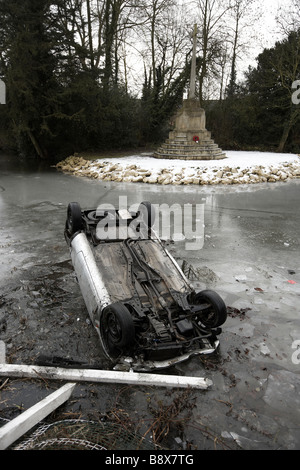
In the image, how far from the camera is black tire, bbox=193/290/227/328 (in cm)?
369

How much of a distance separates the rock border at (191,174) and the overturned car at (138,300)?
1030 cm

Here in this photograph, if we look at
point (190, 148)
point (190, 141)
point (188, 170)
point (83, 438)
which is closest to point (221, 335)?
point (83, 438)

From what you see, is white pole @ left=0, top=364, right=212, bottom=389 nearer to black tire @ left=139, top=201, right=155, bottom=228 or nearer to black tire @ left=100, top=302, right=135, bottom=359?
black tire @ left=100, top=302, right=135, bottom=359

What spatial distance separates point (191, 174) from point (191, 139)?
5.50m

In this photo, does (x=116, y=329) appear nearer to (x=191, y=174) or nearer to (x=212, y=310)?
(x=212, y=310)

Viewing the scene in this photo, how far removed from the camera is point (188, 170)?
51.8 feet

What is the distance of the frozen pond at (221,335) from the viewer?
2867mm

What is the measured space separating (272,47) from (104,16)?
13166mm

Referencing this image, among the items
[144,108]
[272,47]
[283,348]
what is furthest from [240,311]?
[272,47]

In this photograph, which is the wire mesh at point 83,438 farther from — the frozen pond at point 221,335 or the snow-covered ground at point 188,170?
the snow-covered ground at point 188,170

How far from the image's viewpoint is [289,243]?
756 centimetres

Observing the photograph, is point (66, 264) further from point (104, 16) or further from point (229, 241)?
point (104, 16)
